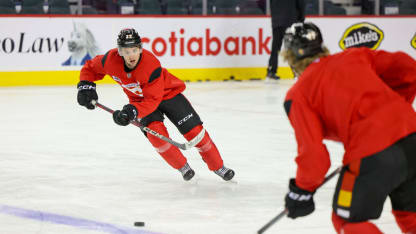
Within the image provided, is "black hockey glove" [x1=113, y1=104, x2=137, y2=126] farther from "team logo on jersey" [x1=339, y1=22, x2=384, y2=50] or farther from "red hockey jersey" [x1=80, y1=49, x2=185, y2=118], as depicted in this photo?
"team logo on jersey" [x1=339, y1=22, x2=384, y2=50]

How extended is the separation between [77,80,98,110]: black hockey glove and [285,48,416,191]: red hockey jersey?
207cm

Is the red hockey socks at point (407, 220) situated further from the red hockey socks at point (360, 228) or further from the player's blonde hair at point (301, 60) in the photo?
the player's blonde hair at point (301, 60)

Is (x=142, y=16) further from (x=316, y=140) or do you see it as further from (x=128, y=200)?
(x=316, y=140)

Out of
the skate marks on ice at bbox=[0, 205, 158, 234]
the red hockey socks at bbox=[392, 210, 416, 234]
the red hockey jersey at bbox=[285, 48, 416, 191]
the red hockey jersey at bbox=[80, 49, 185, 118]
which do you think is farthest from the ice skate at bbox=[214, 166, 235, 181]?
the red hockey jersey at bbox=[285, 48, 416, 191]

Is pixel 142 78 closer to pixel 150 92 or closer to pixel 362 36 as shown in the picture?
pixel 150 92

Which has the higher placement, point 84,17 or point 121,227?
point 84,17

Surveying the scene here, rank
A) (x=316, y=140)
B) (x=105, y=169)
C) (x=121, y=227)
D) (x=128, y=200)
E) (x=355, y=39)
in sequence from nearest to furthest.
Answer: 1. (x=316, y=140)
2. (x=121, y=227)
3. (x=128, y=200)
4. (x=105, y=169)
5. (x=355, y=39)

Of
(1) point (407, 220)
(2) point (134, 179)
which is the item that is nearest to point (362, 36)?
(2) point (134, 179)

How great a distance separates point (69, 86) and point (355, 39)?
446cm

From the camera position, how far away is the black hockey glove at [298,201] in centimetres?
227

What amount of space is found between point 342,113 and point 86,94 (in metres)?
2.22

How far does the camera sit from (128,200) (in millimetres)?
3814

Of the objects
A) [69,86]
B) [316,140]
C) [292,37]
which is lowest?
[69,86]

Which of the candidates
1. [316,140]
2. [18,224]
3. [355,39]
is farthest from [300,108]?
[355,39]
